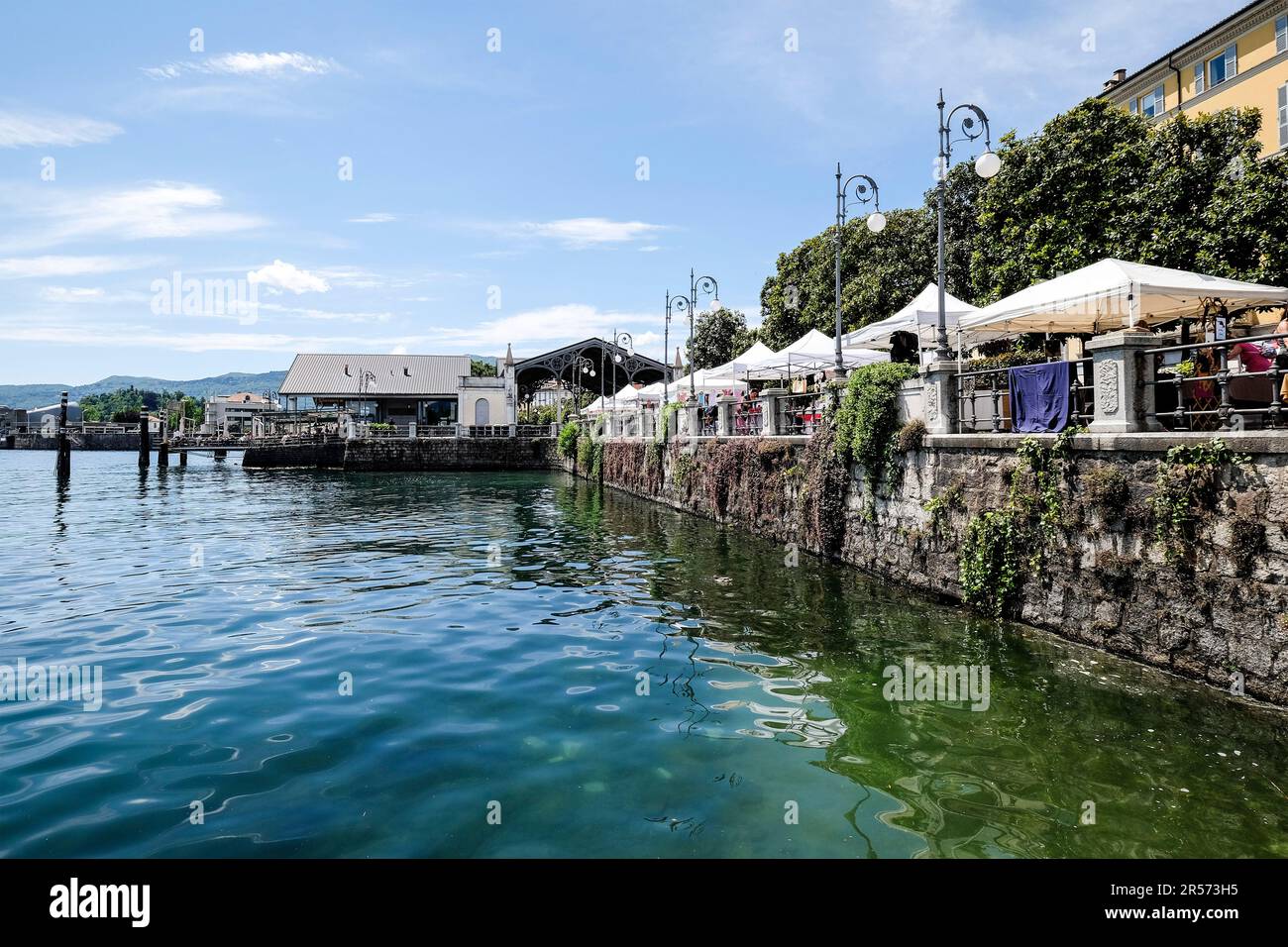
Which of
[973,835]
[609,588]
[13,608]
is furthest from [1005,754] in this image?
[13,608]

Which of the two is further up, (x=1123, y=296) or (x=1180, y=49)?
(x=1180, y=49)

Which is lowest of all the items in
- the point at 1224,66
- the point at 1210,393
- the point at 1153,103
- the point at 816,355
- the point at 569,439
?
the point at 1210,393

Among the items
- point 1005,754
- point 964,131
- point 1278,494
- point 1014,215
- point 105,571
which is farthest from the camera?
point 1014,215

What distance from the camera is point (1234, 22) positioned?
28469 mm

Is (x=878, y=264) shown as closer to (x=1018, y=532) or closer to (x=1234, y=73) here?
(x=1234, y=73)

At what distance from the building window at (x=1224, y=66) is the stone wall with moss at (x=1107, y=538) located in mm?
29032

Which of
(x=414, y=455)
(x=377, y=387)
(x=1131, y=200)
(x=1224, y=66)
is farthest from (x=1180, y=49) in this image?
(x=377, y=387)

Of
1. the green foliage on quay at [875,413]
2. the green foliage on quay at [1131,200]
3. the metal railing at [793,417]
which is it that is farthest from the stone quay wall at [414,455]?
the green foliage on quay at [875,413]

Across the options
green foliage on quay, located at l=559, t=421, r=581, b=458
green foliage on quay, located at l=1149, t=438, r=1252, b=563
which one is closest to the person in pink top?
green foliage on quay, located at l=1149, t=438, r=1252, b=563

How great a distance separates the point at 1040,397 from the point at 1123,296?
6.72 ft

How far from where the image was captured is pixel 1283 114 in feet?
85.9

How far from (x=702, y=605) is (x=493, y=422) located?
172 feet

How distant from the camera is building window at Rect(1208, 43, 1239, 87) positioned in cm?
2911
